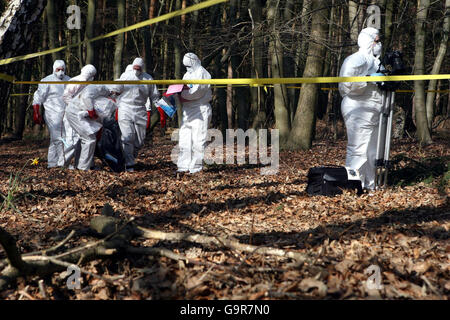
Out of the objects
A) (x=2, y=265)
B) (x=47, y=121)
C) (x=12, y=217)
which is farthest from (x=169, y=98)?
(x=2, y=265)

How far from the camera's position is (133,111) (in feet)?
33.2

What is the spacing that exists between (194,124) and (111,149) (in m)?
1.65

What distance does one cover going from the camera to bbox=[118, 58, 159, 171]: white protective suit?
10.0 metres

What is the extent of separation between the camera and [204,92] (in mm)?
9266

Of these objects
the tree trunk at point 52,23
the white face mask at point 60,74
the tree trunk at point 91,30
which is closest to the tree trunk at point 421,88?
the white face mask at point 60,74

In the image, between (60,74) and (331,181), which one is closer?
(331,181)

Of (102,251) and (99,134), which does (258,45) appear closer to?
(99,134)

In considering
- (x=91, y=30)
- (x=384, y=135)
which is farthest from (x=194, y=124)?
(x=91, y=30)

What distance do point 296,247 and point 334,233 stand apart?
21.3 inches

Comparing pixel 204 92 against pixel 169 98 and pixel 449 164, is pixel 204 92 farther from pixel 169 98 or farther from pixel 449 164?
pixel 449 164

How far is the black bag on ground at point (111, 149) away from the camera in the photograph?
31.3ft

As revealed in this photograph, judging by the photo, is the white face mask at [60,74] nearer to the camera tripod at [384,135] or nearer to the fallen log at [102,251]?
the camera tripod at [384,135]

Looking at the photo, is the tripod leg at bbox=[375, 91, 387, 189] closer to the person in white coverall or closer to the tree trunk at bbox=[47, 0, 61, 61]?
the person in white coverall

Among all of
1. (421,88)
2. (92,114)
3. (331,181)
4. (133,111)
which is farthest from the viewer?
(421,88)
